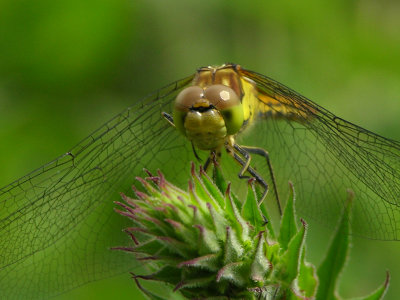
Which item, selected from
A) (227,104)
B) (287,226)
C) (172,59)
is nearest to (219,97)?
(227,104)

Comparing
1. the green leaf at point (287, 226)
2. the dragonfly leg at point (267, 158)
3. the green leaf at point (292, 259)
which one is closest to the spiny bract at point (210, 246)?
the green leaf at point (292, 259)

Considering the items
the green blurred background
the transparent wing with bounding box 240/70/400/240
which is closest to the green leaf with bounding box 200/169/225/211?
the transparent wing with bounding box 240/70/400/240

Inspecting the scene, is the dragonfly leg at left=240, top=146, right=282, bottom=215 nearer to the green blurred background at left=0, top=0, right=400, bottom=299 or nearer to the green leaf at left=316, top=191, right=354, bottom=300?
the green leaf at left=316, top=191, right=354, bottom=300

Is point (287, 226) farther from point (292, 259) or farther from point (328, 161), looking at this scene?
point (328, 161)

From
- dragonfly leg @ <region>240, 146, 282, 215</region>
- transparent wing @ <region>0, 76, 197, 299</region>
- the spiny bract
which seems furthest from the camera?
dragonfly leg @ <region>240, 146, 282, 215</region>

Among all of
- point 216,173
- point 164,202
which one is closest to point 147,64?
point 216,173

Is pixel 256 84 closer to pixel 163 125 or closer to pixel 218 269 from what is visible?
pixel 163 125

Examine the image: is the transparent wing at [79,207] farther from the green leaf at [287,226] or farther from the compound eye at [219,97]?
the green leaf at [287,226]
